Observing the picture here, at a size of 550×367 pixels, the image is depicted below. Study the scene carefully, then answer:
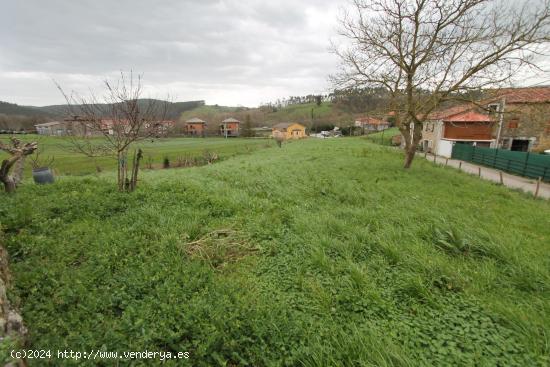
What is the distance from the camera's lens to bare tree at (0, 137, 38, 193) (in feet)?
21.7

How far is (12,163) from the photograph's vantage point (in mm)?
6957

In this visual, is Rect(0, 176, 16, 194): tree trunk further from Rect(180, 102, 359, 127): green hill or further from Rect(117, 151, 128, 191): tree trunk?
Rect(180, 102, 359, 127): green hill

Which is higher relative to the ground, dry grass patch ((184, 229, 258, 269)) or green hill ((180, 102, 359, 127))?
green hill ((180, 102, 359, 127))

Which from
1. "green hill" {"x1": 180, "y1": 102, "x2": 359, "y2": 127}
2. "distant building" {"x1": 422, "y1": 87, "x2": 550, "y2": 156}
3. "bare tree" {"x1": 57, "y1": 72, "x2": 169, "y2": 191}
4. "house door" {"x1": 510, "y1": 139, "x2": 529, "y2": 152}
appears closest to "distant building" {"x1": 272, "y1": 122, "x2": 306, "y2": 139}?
"green hill" {"x1": 180, "y1": 102, "x2": 359, "y2": 127}

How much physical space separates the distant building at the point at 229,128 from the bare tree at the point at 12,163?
2593 inches

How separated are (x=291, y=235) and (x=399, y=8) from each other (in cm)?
1135

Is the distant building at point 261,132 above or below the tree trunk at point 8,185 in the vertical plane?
above

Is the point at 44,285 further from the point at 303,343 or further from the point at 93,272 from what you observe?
the point at 303,343

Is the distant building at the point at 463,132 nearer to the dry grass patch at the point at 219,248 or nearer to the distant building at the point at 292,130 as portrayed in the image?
the dry grass patch at the point at 219,248

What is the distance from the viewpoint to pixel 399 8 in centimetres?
1029

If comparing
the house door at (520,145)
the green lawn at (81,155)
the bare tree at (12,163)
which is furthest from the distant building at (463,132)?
the bare tree at (12,163)

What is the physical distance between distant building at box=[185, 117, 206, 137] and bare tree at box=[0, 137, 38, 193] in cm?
6811

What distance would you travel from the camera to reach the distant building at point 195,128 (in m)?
74.1

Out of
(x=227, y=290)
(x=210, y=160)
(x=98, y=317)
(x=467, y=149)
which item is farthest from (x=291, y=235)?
(x=467, y=149)
